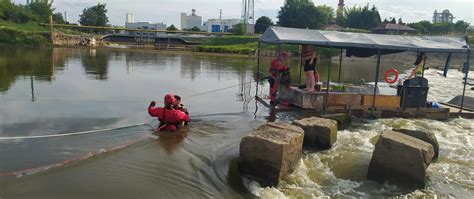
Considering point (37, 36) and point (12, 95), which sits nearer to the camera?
point (12, 95)

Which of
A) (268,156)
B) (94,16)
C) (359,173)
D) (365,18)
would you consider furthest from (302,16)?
(268,156)

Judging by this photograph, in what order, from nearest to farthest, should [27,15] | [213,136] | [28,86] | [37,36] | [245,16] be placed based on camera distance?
[213,136], [28,86], [37,36], [27,15], [245,16]

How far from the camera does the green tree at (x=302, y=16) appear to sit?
87.3 meters

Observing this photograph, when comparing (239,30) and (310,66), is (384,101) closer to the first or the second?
(310,66)

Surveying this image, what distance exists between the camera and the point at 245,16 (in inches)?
4532

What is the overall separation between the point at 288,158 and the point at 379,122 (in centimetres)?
744

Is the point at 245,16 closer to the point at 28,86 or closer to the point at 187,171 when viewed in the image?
the point at 28,86

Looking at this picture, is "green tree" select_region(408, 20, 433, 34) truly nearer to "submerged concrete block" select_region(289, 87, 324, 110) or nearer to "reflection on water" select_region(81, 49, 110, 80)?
"reflection on water" select_region(81, 49, 110, 80)

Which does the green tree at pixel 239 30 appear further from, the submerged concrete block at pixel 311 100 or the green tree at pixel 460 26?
the submerged concrete block at pixel 311 100

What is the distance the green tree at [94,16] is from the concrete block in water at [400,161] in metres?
99.9

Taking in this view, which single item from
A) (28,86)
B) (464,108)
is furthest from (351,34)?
(28,86)

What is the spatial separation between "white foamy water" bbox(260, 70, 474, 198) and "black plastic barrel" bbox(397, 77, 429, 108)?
6.80 ft


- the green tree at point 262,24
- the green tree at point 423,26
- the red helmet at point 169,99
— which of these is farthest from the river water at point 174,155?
the green tree at point 423,26

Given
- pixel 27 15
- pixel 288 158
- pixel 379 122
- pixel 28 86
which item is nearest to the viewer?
pixel 288 158
